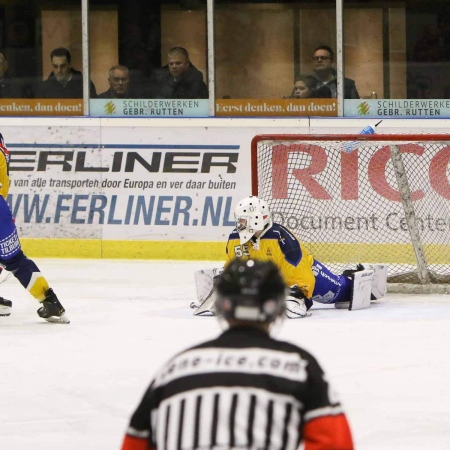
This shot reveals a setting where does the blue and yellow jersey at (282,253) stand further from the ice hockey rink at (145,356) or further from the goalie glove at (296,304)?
the ice hockey rink at (145,356)

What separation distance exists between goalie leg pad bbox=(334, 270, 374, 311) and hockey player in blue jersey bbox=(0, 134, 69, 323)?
1667 mm

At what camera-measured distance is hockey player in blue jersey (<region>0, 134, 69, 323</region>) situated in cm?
677

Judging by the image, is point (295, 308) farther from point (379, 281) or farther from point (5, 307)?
Result: point (5, 307)

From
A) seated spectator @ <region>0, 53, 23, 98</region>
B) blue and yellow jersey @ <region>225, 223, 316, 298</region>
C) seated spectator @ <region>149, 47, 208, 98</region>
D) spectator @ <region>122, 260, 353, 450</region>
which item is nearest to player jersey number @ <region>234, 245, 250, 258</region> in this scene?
blue and yellow jersey @ <region>225, 223, 316, 298</region>

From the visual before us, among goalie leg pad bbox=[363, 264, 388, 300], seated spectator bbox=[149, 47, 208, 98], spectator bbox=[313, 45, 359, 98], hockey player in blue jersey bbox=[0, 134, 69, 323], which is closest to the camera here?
hockey player in blue jersey bbox=[0, 134, 69, 323]

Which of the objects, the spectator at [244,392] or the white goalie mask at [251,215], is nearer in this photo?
the spectator at [244,392]

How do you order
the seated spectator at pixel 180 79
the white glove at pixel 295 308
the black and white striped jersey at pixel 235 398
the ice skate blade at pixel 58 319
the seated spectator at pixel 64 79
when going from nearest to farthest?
1. the black and white striped jersey at pixel 235 398
2. the ice skate blade at pixel 58 319
3. the white glove at pixel 295 308
4. the seated spectator at pixel 180 79
5. the seated spectator at pixel 64 79

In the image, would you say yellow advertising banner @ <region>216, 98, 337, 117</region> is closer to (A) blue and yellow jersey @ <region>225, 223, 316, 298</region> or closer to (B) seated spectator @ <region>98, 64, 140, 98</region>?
(B) seated spectator @ <region>98, 64, 140, 98</region>

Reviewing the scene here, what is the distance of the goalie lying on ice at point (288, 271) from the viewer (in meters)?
7.05

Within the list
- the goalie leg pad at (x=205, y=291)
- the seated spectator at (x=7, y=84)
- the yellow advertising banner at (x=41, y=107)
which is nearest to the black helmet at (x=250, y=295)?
the goalie leg pad at (x=205, y=291)

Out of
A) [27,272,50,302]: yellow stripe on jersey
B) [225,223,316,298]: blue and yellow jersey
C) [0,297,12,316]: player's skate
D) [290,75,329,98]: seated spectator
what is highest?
[290,75,329,98]: seated spectator

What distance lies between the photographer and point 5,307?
7.50m

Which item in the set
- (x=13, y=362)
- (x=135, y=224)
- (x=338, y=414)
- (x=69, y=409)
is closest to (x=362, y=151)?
(x=135, y=224)

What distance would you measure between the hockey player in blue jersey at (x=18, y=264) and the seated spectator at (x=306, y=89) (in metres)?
3.52
